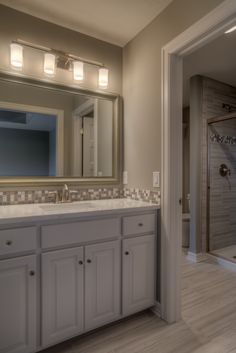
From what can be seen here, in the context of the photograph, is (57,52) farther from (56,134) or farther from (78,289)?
(78,289)

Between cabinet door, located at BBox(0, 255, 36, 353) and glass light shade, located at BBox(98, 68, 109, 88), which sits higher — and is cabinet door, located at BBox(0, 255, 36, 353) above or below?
below

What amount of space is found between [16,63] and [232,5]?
148 centimetres

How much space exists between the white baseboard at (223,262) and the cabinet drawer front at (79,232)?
1.79 m

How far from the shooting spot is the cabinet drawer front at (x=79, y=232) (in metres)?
1.34

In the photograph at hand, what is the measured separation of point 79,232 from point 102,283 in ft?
1.36

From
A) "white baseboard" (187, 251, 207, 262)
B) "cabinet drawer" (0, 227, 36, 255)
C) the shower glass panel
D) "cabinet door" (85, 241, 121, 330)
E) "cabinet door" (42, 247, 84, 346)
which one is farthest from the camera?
the shower glass panel

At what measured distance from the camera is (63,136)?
198cm

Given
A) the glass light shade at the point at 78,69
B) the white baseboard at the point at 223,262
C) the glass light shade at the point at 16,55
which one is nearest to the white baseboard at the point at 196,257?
the white baseboard at the point at 223,262

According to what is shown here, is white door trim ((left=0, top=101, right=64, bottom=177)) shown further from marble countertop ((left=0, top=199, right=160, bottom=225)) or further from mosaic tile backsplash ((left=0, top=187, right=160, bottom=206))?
marble countertop ((left=0, top=199, right=160, bottom=225))

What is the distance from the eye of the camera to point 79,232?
4.70 ft

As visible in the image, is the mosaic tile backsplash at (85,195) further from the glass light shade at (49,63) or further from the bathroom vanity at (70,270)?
the glass light shade at (49,63)

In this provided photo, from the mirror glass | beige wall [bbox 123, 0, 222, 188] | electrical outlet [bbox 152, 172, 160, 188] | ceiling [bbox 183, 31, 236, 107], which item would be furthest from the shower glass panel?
the mirror glass

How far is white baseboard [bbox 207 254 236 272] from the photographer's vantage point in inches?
102

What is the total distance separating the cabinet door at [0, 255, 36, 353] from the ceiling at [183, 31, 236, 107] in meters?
2.49
